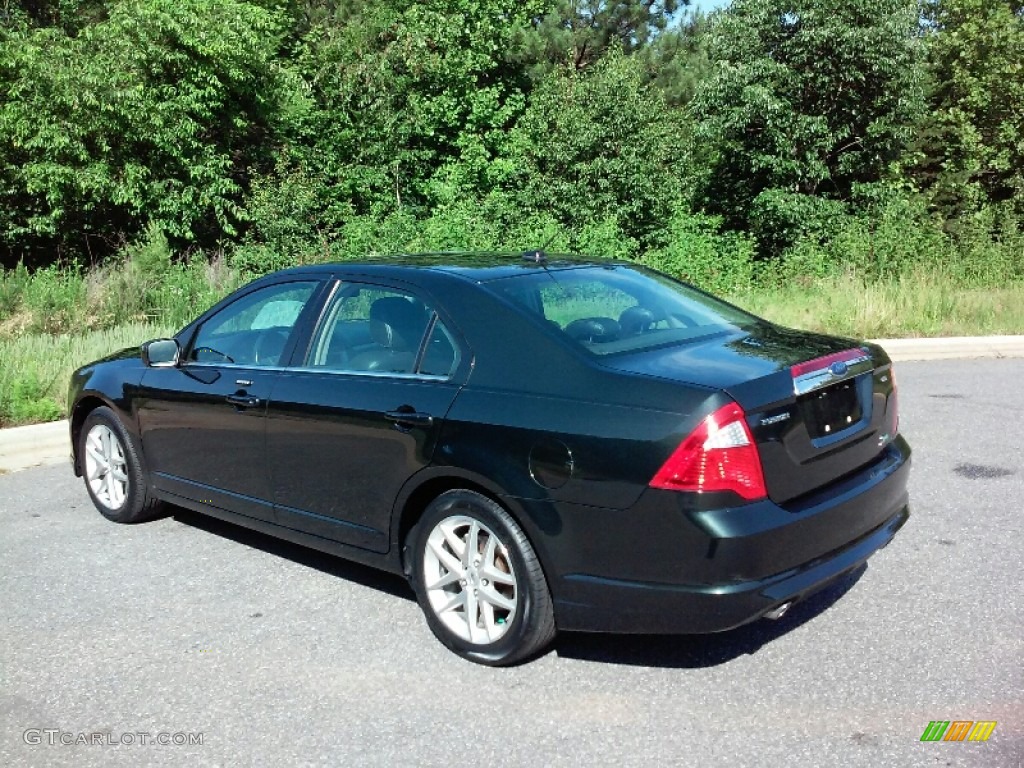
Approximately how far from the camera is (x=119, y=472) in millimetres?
6000

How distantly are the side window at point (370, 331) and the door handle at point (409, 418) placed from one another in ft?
0.70

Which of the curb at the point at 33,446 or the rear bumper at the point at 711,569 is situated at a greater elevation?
the rear bumper at the point at 711,569

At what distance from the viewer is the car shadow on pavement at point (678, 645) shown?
157 inches

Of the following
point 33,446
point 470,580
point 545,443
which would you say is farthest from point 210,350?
point 33,446

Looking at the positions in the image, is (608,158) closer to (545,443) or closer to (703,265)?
(703,265)

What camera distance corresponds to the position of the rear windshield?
408cm

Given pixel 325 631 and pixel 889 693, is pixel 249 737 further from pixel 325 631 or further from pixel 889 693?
pixel 889 693

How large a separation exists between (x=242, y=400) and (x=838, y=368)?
271 cm

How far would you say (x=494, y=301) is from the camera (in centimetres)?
413

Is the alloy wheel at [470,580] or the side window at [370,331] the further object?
the side window at [370,331]

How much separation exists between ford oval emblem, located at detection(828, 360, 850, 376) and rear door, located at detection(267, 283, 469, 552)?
1388 mm

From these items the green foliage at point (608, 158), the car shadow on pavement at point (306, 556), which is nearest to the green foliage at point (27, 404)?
the car shadow on pavement at point (306, 556)

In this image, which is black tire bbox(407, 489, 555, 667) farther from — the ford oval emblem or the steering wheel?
the steering wheel

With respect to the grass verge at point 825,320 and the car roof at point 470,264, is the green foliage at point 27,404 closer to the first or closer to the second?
the grass verge at point 825,320
